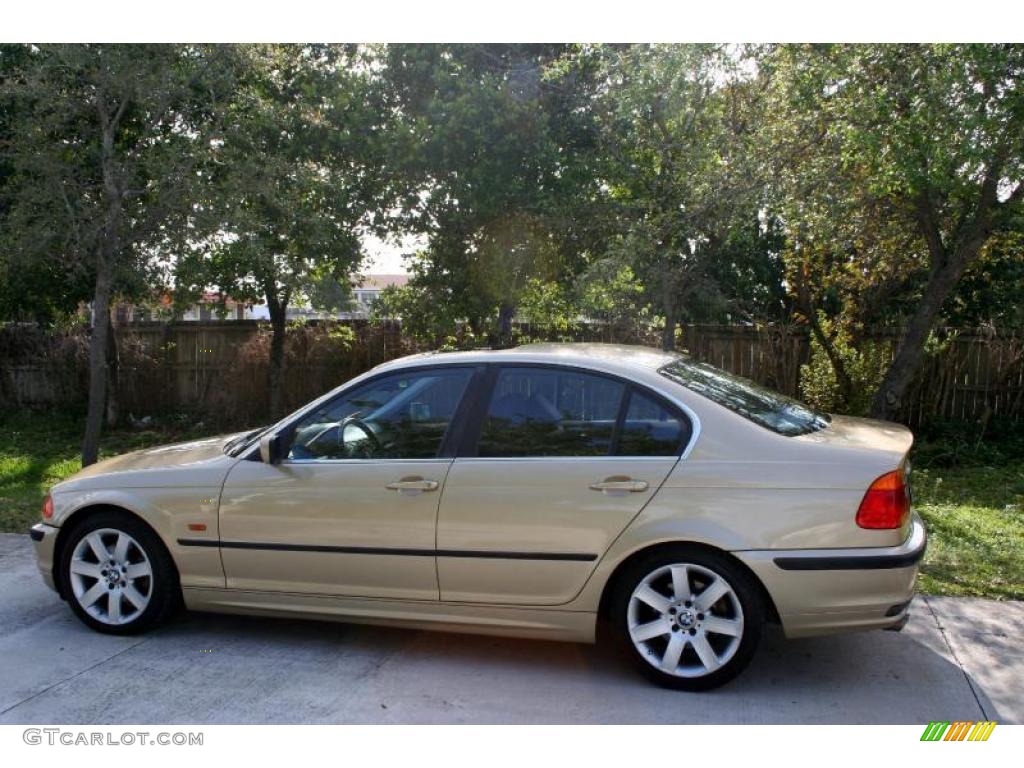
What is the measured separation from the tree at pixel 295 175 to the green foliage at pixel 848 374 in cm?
592

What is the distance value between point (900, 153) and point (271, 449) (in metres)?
5.36

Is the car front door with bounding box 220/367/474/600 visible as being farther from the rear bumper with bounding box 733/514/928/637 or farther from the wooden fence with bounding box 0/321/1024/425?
the wooden fence with bounding box 0/321/1024/425

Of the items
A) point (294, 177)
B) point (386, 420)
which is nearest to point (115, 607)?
point (386, 420)

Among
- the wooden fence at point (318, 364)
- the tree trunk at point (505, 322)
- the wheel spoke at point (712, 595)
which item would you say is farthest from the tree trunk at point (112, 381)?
the wheel spoke at point (712, 595)

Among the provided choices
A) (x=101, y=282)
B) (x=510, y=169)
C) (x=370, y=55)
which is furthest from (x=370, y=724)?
(x=370, y=55)

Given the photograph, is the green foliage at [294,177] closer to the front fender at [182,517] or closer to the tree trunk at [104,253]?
the tree trunk at [104,253]

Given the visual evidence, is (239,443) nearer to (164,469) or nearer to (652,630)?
(164,469)

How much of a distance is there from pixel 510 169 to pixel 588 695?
25.6ft

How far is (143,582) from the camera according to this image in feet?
16.4

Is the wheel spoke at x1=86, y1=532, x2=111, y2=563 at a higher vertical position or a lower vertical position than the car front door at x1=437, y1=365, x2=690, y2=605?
lower

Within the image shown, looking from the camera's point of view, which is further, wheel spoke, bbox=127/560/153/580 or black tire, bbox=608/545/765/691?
wheel spoke, bbox=127/560/153/580

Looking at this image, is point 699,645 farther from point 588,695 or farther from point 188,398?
point 188,398

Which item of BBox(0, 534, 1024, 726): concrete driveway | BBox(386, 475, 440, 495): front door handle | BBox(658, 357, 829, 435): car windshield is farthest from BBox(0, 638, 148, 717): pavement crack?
BBox(658, 357, 829, 435): car windshield

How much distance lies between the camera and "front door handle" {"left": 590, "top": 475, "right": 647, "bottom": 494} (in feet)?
14.0
